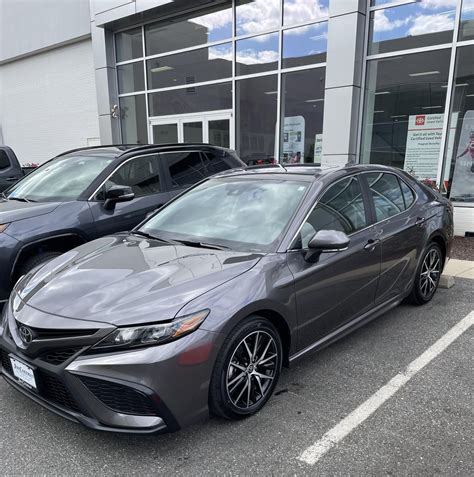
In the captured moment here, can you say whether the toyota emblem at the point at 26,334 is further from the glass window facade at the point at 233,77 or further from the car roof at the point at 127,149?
the glass window facade at the point at 233,77

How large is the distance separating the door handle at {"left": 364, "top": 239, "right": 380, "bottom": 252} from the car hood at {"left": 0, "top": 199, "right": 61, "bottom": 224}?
323 cm

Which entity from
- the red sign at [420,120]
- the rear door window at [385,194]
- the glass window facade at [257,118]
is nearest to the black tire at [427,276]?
the rear door window at [385,194]

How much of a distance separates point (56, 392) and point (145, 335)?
24.9 inches

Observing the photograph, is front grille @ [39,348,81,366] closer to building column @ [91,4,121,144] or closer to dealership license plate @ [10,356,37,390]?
dealership license plate @ [10,356,37,390]

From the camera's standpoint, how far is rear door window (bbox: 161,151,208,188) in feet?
18.6

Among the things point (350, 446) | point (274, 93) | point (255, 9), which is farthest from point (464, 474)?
point (255, 9)

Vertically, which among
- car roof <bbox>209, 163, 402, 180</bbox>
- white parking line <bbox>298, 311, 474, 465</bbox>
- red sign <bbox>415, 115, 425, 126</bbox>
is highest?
red sign <bbox>415, 115, 425, 126</bbox>

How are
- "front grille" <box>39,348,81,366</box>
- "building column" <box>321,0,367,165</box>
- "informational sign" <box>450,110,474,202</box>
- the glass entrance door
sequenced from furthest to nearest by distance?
1. the glass entrance door
2. "building column" <box>321,0,367,165</box>
3. "informational sign" <box>450,110,474,202</box>
4. "front grille" <box>39,348,81,366</box>

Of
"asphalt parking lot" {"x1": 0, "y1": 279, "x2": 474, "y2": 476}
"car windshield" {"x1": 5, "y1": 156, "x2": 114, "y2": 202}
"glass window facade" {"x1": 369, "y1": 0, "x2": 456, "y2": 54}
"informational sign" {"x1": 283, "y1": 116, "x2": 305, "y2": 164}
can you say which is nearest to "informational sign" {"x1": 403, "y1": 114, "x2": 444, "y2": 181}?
"glass window facade" {"x1": 369, "y1": 0, "x2": 456, "y2": 54}

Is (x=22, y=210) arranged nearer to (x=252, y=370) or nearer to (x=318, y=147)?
(x=252, y=370)

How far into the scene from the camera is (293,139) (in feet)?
34.8

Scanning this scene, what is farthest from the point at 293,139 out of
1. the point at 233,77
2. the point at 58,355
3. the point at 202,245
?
the point at 58,355

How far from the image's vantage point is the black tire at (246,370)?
2.50m

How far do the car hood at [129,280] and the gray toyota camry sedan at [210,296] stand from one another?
0.01 m
